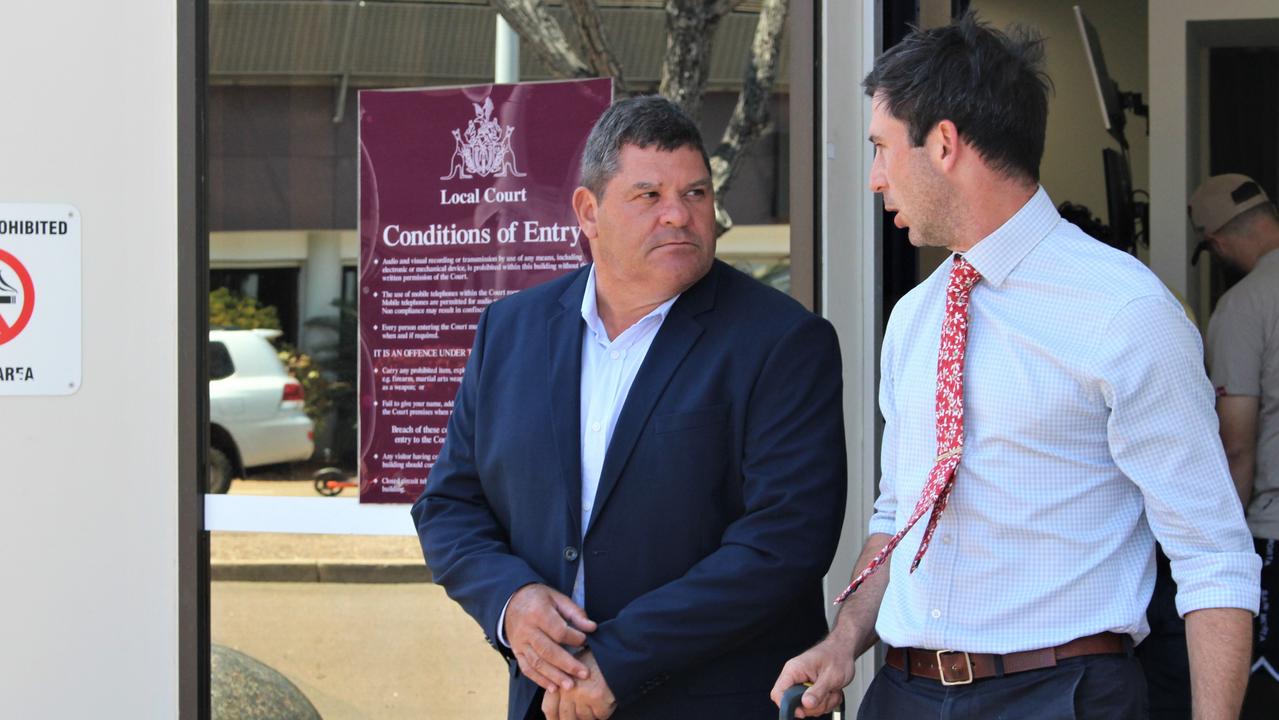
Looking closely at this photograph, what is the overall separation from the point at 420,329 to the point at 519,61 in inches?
31.2

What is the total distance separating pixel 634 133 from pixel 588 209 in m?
0.20

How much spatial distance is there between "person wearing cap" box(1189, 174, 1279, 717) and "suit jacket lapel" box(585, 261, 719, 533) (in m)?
1.99

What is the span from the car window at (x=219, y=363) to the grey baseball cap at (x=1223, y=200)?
9.92 ft

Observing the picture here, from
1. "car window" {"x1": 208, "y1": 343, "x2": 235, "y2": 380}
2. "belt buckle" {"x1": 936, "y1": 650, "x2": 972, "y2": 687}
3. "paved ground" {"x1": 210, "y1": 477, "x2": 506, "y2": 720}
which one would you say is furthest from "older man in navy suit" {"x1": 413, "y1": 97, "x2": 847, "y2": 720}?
"car window" {"x1": 208, "y1": 343, "x2": 235, "y2": 380}

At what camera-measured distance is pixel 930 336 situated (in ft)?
7.27

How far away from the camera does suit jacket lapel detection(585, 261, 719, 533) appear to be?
2512mm

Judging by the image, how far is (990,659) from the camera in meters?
2.04

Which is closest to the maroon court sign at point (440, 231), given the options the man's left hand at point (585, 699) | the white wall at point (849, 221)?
the white wall at point (849, 221)

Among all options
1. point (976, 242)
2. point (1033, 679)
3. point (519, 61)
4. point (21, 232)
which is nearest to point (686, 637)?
point (1033, 679)

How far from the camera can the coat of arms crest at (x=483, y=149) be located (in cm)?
372

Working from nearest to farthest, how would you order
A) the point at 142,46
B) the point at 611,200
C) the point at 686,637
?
the point at 686,637
the point at 611,200
the point at 142,46

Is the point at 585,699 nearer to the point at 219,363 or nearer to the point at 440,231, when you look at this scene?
the point at 440,231

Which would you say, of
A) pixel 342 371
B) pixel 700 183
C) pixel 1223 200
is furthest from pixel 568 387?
pixel 1223 200

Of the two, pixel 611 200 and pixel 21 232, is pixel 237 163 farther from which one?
pixel 611 200
